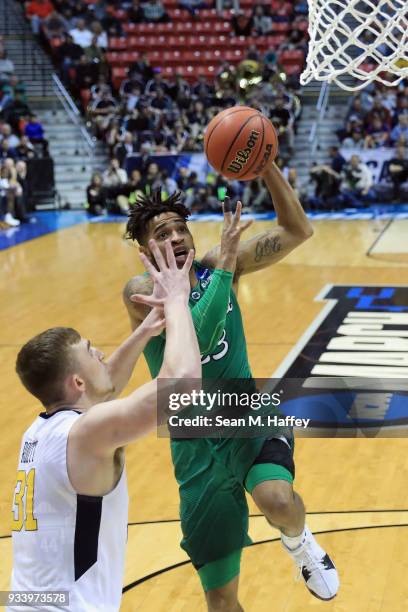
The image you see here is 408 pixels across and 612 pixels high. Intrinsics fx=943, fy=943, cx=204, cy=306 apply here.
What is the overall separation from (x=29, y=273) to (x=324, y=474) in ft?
27.7

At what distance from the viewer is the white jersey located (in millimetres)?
2742

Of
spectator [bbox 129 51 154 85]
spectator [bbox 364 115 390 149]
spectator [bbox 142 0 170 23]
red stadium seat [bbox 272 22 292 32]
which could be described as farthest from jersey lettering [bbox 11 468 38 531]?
spectator [bbox 142 0 170 23]

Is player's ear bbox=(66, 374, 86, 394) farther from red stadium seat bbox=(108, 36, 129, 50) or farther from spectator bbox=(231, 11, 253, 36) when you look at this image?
→ red stadium seat bbox=(108, 36, 129, 50)

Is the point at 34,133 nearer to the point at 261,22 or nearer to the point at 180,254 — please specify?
the point at 261,22

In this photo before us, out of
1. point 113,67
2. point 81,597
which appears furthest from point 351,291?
point 113,67

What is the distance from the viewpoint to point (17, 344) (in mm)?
9844

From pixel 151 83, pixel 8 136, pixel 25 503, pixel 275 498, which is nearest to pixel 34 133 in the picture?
pixel 8 136

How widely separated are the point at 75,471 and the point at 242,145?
220 cm

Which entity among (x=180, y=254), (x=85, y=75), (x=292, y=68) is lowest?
(x=85, y=75)

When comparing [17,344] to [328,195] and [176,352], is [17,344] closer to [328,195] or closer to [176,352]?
[176,352]

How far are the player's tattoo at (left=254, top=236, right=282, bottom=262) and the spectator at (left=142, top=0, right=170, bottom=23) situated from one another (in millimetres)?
23179

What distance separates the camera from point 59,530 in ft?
9.03

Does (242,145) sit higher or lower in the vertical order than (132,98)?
higher

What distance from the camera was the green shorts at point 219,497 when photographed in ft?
12.9
